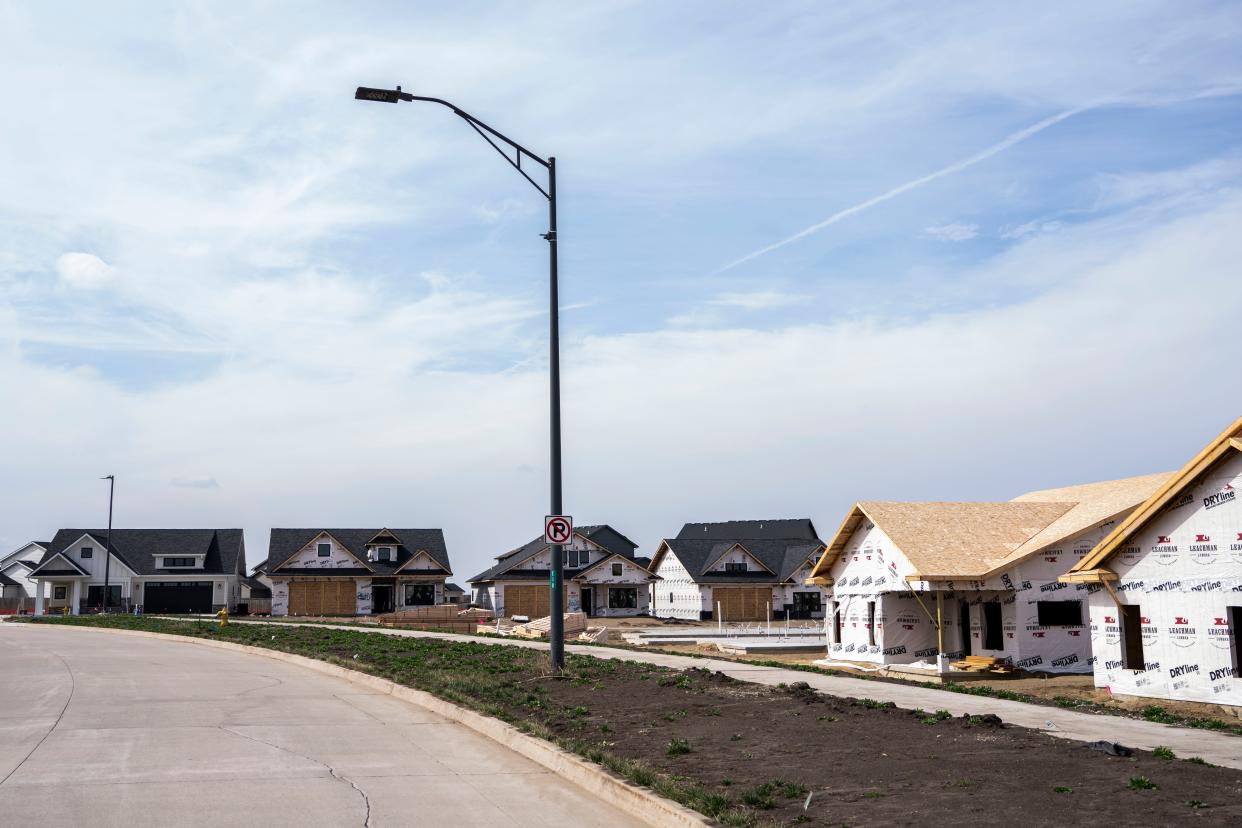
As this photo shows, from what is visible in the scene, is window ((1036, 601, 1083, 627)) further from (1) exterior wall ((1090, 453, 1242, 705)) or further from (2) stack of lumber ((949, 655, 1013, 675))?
(1) exterior wall ((1090, 453, 1242, 705))

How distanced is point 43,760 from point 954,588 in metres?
22.1

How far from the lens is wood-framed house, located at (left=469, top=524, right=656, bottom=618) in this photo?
72.6m

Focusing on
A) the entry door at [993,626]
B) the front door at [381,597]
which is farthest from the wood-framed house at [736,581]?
the entry door at [993,626]

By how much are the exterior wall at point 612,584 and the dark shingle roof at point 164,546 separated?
27816mm

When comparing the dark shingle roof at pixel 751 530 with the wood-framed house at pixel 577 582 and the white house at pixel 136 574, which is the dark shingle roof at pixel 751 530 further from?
the white house at pixel 136 574

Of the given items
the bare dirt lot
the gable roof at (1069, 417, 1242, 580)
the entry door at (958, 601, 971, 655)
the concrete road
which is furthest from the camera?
the entry door at (958, 601, 971, 655)

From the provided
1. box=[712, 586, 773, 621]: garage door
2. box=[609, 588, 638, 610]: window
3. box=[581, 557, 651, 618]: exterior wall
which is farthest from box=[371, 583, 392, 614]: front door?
box=[712, 586, 773, 621]: garage door

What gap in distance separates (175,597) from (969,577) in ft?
220

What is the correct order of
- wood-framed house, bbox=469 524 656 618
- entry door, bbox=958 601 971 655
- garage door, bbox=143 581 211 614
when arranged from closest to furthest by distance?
entry door, bbox=958 601 971 655
wood-framed house, bbox=469 524 656 618
garage door, bbox=143 581 211 614

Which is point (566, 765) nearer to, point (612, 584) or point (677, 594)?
point (612, 584)

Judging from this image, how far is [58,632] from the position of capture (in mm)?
49000

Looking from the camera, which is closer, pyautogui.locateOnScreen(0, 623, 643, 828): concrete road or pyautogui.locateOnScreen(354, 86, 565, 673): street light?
pyautogui.locateOnScreen(0, 623, 643, 828): concrete road

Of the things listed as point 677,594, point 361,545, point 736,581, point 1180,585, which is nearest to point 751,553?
point 736,581

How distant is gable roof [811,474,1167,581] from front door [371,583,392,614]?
47.5m
